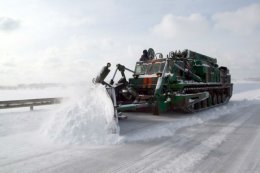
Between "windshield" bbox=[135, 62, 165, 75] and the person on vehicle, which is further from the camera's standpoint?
the person on vehicle

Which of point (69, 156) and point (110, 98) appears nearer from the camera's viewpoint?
point (69, 156)

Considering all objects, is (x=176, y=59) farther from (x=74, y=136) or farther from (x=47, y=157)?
(x=47, y=157)

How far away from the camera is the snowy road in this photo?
450cm

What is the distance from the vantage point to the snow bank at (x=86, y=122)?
20.1 feet

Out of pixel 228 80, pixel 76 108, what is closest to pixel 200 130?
pixel 76 108

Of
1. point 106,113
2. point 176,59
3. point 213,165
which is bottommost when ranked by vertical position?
point 213,165

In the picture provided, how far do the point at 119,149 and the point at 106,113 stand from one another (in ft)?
4.26

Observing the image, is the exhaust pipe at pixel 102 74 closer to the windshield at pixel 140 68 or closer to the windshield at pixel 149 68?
the windshield at pixel 149 68

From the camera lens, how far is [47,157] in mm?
4977

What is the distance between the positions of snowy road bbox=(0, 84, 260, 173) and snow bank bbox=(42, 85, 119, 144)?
0.27 m

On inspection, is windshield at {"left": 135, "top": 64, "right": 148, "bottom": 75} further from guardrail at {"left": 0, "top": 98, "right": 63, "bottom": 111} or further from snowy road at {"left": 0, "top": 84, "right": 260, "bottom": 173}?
snowy road at {"left": 0, "top": 84, "right": 260, "bottom": 173}

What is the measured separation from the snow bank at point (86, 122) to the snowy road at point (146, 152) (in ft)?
0.88

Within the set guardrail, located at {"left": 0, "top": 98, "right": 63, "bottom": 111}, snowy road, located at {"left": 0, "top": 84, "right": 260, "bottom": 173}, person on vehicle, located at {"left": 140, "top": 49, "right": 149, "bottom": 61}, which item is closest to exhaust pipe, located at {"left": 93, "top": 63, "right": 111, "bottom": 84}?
snowy road, located at {"left": 0, "top": 84, "right": 260, "bottom": 173}

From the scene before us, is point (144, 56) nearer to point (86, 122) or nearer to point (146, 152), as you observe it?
point (86, 122)
